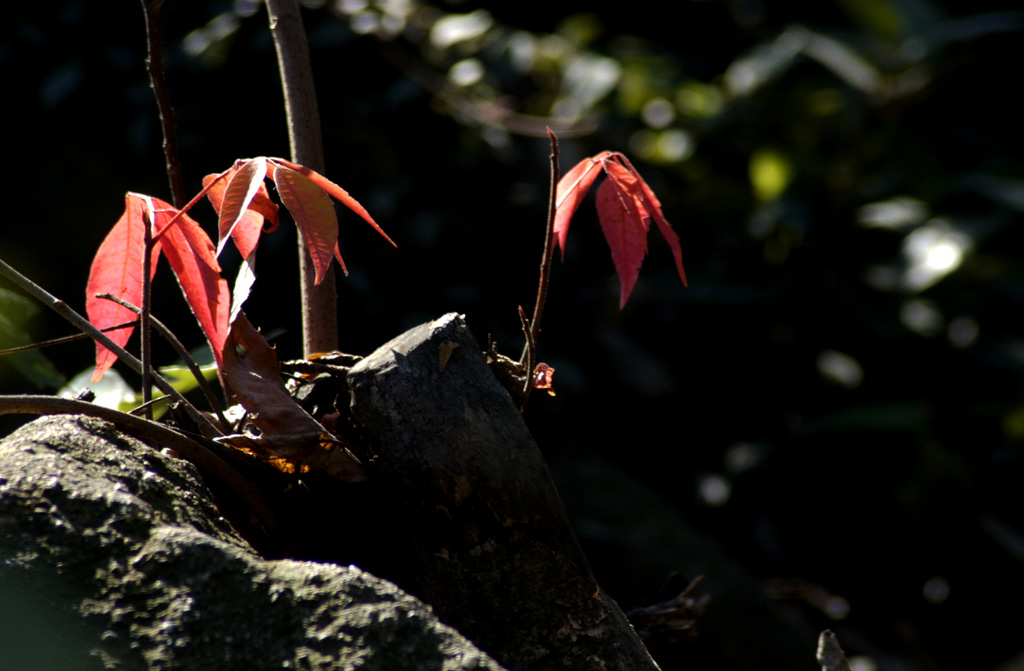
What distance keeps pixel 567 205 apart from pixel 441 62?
1890mm

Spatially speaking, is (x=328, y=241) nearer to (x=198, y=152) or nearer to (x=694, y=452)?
(x=198, y=152)

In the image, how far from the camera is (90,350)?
1918mm

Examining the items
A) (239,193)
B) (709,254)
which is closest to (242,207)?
(239,193)

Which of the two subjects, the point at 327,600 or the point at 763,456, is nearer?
the point at 327,600

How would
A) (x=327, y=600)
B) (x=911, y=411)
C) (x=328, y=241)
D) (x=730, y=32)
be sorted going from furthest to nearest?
(x=730, y=32), (x=911, y=411), (x=328, y=241), (x=327, y=600)

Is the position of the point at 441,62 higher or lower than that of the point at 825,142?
higher

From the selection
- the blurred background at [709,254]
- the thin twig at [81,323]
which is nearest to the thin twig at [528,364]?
the thin twig at [81,323]

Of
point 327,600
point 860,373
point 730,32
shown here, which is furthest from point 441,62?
point 327,600

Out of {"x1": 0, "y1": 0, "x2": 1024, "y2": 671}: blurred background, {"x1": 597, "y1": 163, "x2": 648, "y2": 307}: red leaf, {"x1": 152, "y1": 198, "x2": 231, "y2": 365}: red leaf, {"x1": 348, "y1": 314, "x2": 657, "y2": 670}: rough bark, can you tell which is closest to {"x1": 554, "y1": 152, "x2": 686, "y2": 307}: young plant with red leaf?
{"x1": 597, "y1": 163, "x2": 648, "y2": 307}: red leaf

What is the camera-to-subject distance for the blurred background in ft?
7.04

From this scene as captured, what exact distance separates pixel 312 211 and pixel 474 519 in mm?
244

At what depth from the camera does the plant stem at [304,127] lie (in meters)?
0.81

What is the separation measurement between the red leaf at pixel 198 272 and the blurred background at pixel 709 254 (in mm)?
1398

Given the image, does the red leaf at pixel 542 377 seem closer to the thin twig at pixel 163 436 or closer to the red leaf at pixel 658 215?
the red leaf at pixel 658 215
